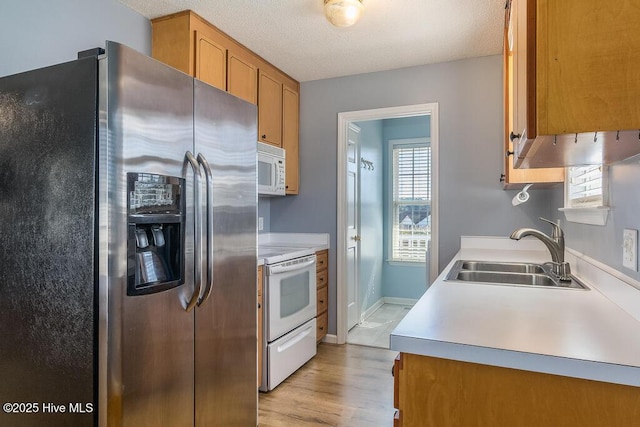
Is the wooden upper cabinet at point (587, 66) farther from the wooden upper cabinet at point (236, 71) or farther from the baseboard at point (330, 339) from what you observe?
the baseboard at point (330, 339)

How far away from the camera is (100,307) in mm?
1266

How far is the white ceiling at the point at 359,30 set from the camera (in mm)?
2322

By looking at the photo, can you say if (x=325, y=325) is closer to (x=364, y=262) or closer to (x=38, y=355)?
(x=364, y=262)

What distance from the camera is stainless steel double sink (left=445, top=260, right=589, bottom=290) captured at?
174cm

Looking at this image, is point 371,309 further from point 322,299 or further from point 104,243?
point 104,243

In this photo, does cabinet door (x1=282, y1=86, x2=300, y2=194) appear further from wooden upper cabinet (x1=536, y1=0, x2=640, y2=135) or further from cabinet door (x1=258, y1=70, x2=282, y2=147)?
wooden upper cabinet (x1=536, y1=0, x2=640, y2=135)

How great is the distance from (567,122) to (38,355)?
5.62 ft

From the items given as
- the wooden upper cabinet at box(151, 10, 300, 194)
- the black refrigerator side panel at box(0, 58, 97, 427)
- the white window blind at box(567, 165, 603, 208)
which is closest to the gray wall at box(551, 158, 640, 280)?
the white window blind at box(567, 165, 603, 208)

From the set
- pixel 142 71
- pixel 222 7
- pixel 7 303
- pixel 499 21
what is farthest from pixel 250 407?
pixel 499 21

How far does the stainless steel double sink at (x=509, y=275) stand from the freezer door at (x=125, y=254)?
3.79 ft

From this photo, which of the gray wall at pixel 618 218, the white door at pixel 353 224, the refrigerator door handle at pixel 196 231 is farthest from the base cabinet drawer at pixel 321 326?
the gray wall at pixel 618 218

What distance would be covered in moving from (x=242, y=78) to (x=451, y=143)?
5.63 ft

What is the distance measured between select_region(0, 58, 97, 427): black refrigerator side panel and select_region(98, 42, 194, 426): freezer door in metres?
0.06

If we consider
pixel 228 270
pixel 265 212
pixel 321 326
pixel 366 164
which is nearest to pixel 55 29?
pixel 228 270
